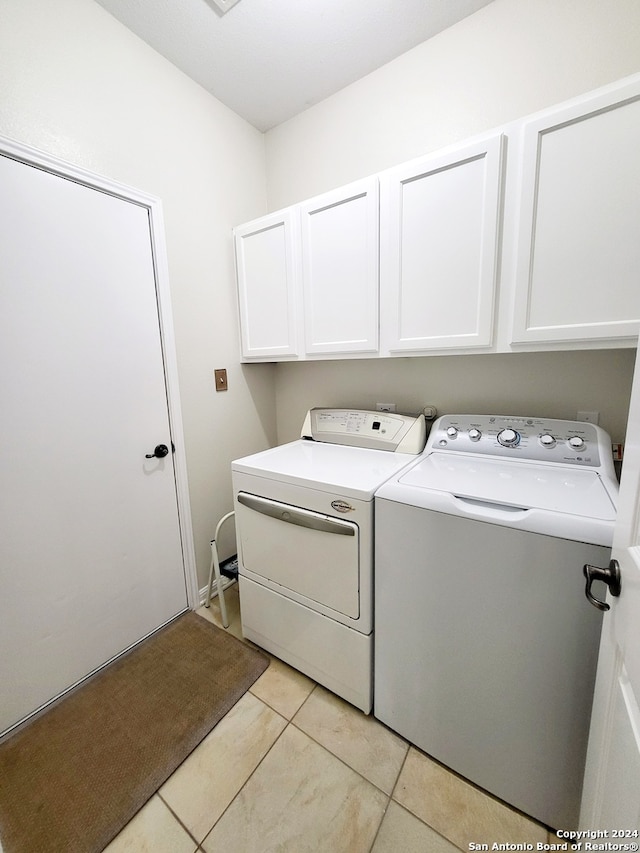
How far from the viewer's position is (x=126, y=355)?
152cm

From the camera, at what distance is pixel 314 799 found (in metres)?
1.07

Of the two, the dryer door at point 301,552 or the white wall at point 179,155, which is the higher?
the white wall at point 179,155

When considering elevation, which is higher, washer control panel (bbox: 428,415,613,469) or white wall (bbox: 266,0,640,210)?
white wall (bbox: 266,0,640,210)

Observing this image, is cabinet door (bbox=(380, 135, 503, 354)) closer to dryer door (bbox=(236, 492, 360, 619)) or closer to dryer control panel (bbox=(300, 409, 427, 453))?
dryer control panel (bbox=(300, 409, 427, 453))

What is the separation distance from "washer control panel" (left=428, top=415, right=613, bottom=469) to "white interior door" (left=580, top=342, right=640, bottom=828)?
2.10 feet

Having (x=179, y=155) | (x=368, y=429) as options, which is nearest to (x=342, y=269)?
(x=368, y=429)

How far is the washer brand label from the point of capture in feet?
3.81

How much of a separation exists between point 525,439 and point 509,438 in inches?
2.5

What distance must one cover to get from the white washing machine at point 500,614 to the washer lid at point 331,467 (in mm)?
108

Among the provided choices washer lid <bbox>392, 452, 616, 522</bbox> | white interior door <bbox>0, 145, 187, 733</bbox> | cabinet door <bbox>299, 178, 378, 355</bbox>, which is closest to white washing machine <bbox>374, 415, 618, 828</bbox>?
washer lid <bbox>392, 452, 616, 522</bbox>

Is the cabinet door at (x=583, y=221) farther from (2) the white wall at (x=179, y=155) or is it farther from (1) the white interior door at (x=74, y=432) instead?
(1) the white interior door at (x=74, y=432)

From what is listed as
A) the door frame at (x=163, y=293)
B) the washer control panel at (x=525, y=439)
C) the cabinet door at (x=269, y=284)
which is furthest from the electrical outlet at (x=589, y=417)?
the door frame at (x=163, y=293)

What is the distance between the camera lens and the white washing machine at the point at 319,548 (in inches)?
46.9

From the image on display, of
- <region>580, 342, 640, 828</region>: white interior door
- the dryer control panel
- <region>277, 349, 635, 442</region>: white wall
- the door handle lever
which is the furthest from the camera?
the dryer control panel
